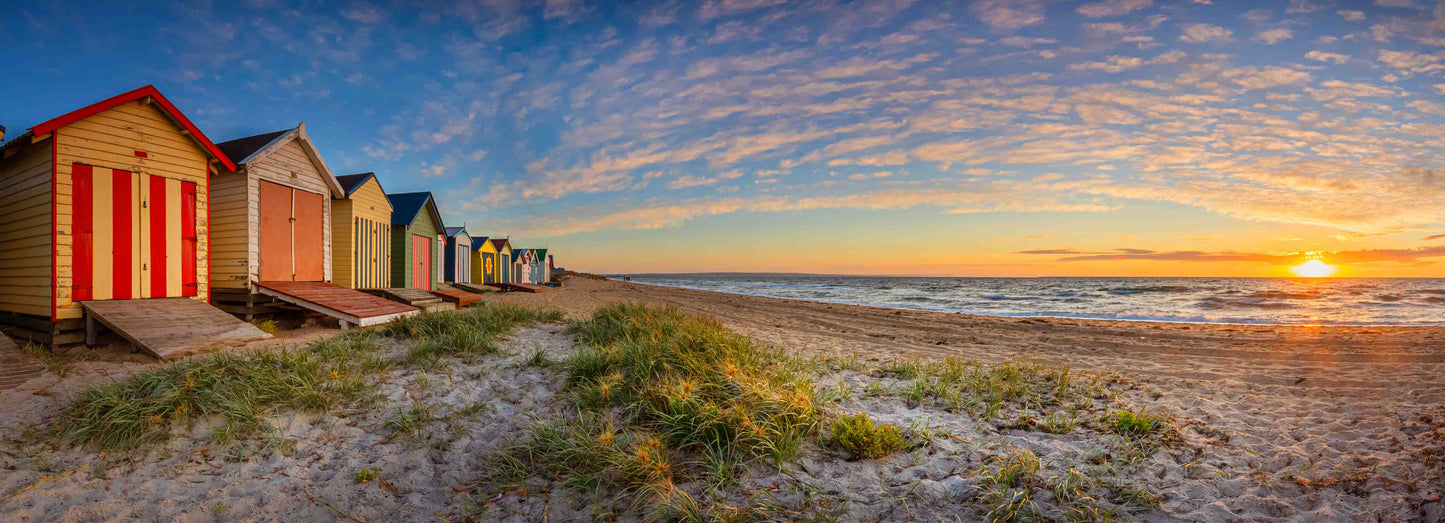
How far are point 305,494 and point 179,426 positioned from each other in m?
1.89

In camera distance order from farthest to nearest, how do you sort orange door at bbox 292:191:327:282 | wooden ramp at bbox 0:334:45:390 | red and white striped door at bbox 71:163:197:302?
1. orange door at bbox 292:191:327:282
2. red and white striped door at bbox 71:163:197:302
3. wooden ramp at bbox 0:334:45:390

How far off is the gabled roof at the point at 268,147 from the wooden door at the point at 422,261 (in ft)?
18.5

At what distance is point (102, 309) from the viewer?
8.35 metres

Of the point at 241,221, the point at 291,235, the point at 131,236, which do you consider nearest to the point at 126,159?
the point at 131,236

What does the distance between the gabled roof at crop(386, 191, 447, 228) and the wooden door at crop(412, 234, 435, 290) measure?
72 centimetres

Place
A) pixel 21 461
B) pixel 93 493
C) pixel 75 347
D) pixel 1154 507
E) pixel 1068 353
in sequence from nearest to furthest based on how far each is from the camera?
pixel 1154 507 → pixel 93 493 → pixel 21 461 → pixel 75 347 → pixel 1068 353

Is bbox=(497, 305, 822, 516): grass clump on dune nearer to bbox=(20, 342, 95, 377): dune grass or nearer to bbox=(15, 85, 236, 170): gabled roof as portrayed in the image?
bbox=(20, 342, 95, 377): dune grass

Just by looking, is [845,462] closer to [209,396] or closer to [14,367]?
[209,396]

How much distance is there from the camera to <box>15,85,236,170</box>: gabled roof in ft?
26.2

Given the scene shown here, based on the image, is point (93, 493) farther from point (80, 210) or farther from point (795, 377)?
point (80, 210)

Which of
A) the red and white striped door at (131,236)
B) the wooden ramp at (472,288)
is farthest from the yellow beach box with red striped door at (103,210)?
the wooden ramp at (472,288)

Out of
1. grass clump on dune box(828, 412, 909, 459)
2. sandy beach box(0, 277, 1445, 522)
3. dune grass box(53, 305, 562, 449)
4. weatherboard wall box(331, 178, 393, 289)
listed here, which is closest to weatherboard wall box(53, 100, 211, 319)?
sandy beach box(0, 277, 1445, 522)

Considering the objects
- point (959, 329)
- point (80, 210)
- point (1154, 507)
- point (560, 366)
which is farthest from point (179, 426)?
point (959, 329)

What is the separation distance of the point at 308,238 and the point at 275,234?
1.01 metres
